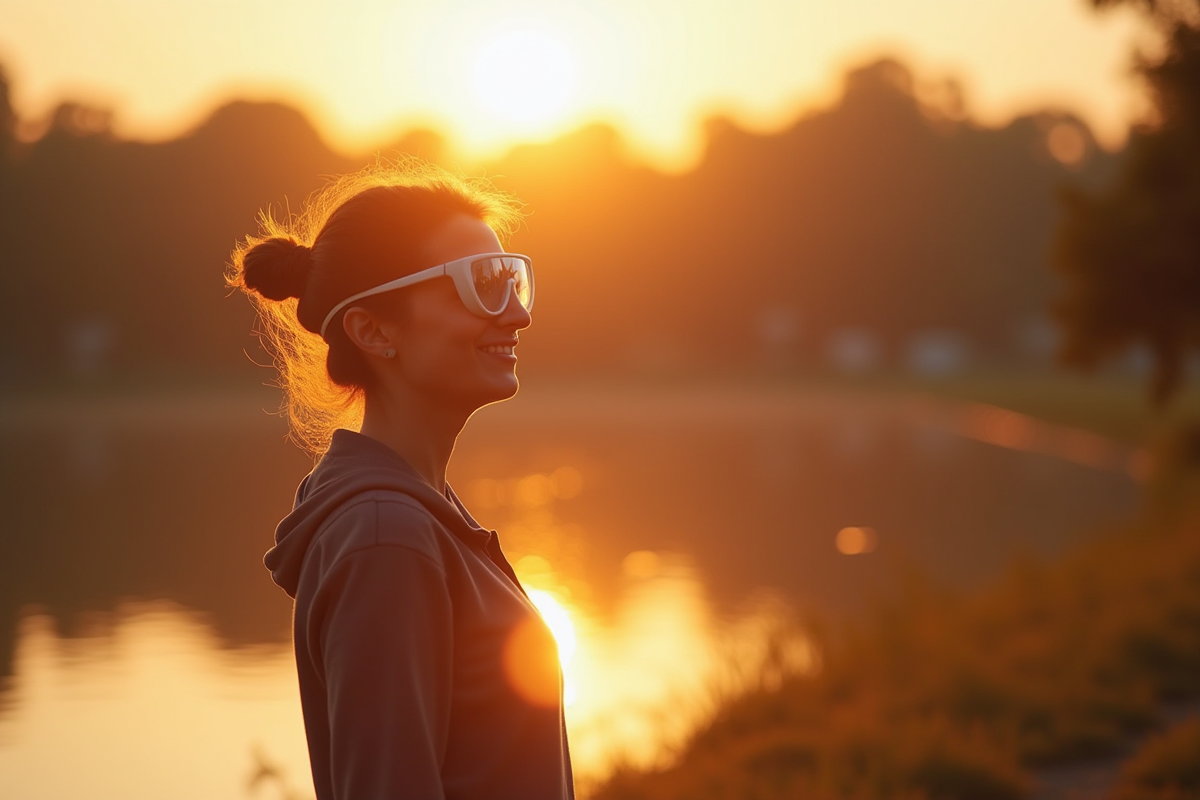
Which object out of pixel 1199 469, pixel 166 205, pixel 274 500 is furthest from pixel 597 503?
pixel 166 205

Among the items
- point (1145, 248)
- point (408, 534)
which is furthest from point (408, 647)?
point (1145, 248)

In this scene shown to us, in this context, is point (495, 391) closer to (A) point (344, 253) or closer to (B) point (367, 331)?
(B) point (367, 331)

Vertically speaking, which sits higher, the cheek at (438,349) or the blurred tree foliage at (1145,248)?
the blurred tree foliage at (1145,248)

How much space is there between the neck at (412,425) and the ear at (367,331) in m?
0.08

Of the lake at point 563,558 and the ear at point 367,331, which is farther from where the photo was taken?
the lake at point 563,558

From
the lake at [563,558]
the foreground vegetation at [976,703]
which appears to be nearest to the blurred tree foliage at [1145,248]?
the lake at [563,558]

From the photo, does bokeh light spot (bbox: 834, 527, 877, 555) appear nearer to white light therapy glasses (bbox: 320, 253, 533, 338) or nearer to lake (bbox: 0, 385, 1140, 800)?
lake (bbox: 0, 385, 1140, 800)

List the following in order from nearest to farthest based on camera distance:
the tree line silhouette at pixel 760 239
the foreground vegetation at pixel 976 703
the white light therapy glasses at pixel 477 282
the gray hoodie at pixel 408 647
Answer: the gray hoodie at pixel 408 647, the white light therapy glasses at pixel 477 282, the foreground vegetation at pixel 976 703, the tree line silhouette at pixel 760 239

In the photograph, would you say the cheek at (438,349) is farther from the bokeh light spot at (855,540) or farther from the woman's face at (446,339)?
the bokeh light spot at (855,540)

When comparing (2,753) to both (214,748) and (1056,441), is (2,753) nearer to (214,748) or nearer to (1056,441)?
(214,748)

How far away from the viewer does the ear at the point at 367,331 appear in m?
2.47

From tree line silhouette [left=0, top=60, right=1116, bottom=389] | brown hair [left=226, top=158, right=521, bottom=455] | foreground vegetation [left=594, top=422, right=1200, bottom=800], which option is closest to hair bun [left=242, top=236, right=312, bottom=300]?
brown hair [left=226, top=158, right=521, bottom=455]

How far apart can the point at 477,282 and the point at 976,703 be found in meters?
7.04

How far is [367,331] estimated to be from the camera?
2.48 metres
